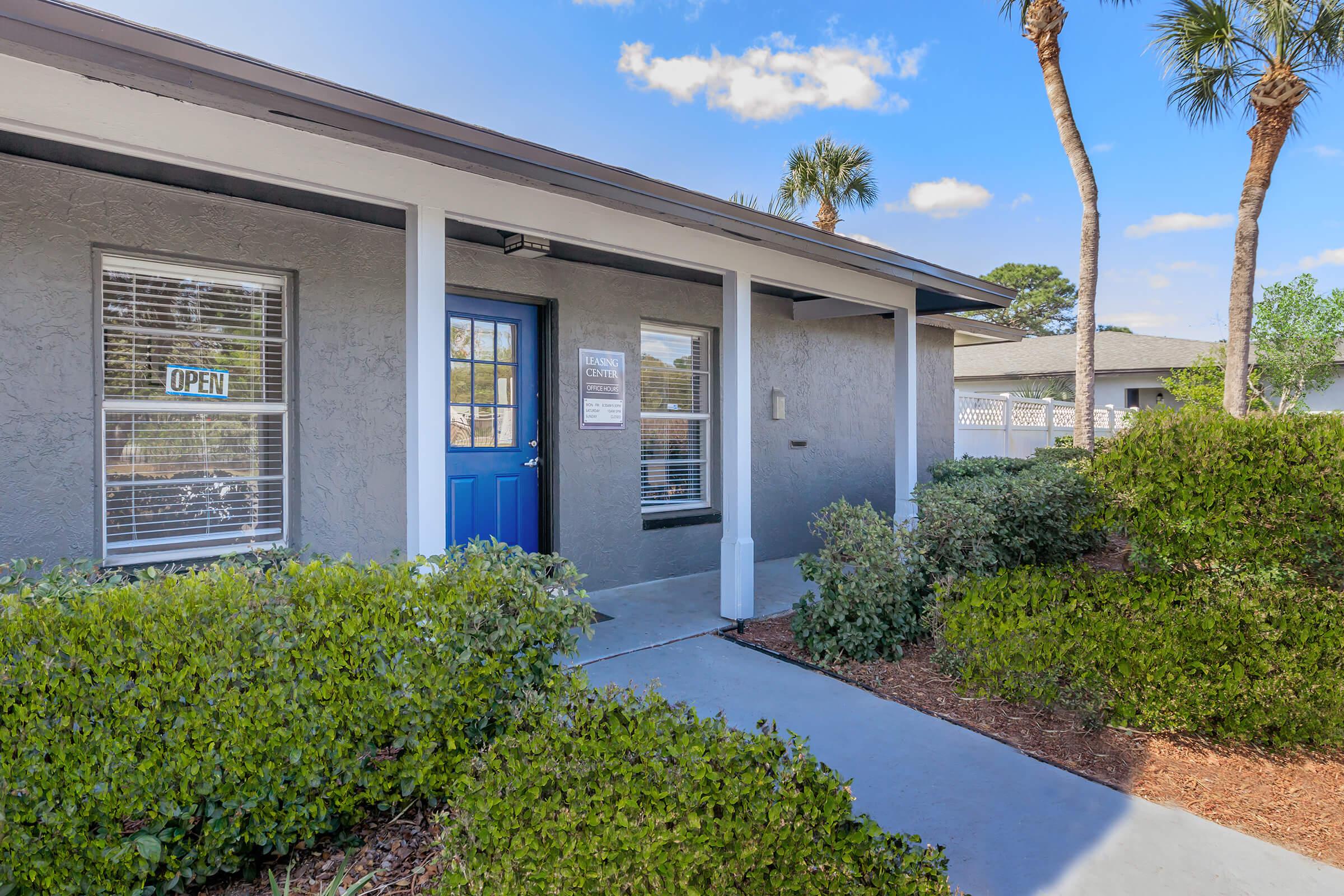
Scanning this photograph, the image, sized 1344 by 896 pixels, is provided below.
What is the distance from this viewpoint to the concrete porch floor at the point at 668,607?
16.8 ft

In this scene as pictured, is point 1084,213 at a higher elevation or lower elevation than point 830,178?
lower

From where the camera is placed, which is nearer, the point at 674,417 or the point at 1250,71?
the point at 674,417

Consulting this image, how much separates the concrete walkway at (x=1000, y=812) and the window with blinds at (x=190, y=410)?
255 cm

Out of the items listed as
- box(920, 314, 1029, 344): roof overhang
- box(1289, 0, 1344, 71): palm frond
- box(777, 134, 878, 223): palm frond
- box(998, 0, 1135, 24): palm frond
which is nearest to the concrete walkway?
box(920, 314, 1029, 344): roof overhang

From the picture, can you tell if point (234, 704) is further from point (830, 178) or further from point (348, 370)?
point (830, 178)

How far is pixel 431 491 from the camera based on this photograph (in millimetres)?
3875

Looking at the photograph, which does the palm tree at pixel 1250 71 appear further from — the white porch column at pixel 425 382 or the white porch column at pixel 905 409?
the white porch column at pixel 425 382

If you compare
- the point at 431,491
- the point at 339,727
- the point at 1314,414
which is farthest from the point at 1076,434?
the point at 339,727

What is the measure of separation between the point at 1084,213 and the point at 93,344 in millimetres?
11223

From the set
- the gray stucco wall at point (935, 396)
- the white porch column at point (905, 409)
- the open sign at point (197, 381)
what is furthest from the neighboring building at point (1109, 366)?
the open sign at point (197, 381)

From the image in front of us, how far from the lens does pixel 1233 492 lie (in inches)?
175

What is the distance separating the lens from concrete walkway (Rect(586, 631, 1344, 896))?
8.76 feet

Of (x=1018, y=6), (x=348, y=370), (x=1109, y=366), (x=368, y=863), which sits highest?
(x=1018, y=6)

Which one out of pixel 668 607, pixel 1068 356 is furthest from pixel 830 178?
pixel 668 607
